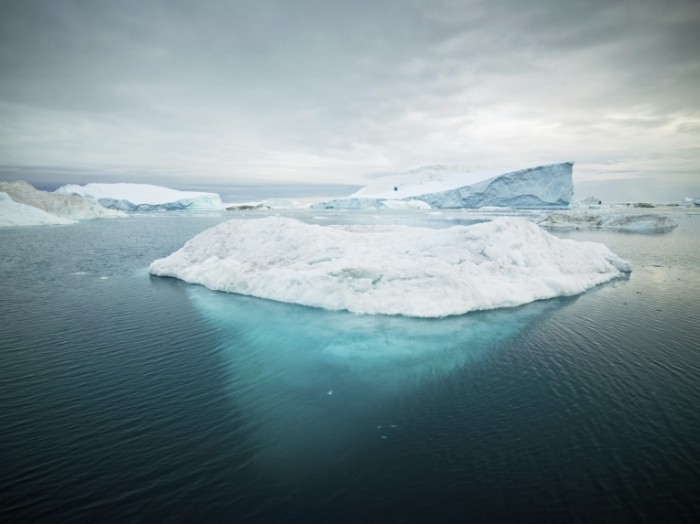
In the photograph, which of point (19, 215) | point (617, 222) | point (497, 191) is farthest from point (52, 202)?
point (497, 191)

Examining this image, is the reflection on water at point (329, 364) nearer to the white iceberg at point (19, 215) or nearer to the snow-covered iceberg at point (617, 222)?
the snow-covered iceberg at point (617, 222)

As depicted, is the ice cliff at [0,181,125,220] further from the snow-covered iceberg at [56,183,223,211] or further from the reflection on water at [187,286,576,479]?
the reflection on water at [187,286,576,479]

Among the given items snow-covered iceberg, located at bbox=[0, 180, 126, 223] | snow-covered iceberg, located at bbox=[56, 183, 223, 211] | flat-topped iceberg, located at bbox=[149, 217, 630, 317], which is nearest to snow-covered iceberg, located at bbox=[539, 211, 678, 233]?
flat-topped iceberg, located at bbox=[149, 217, 630, 317]

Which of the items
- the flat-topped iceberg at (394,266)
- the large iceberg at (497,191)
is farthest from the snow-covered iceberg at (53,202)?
the large iceberg at (497,191)

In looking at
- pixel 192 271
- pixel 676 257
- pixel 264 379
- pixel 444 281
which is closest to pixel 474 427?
pixel 264 379

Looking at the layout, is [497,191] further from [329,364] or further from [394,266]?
[329,364]
